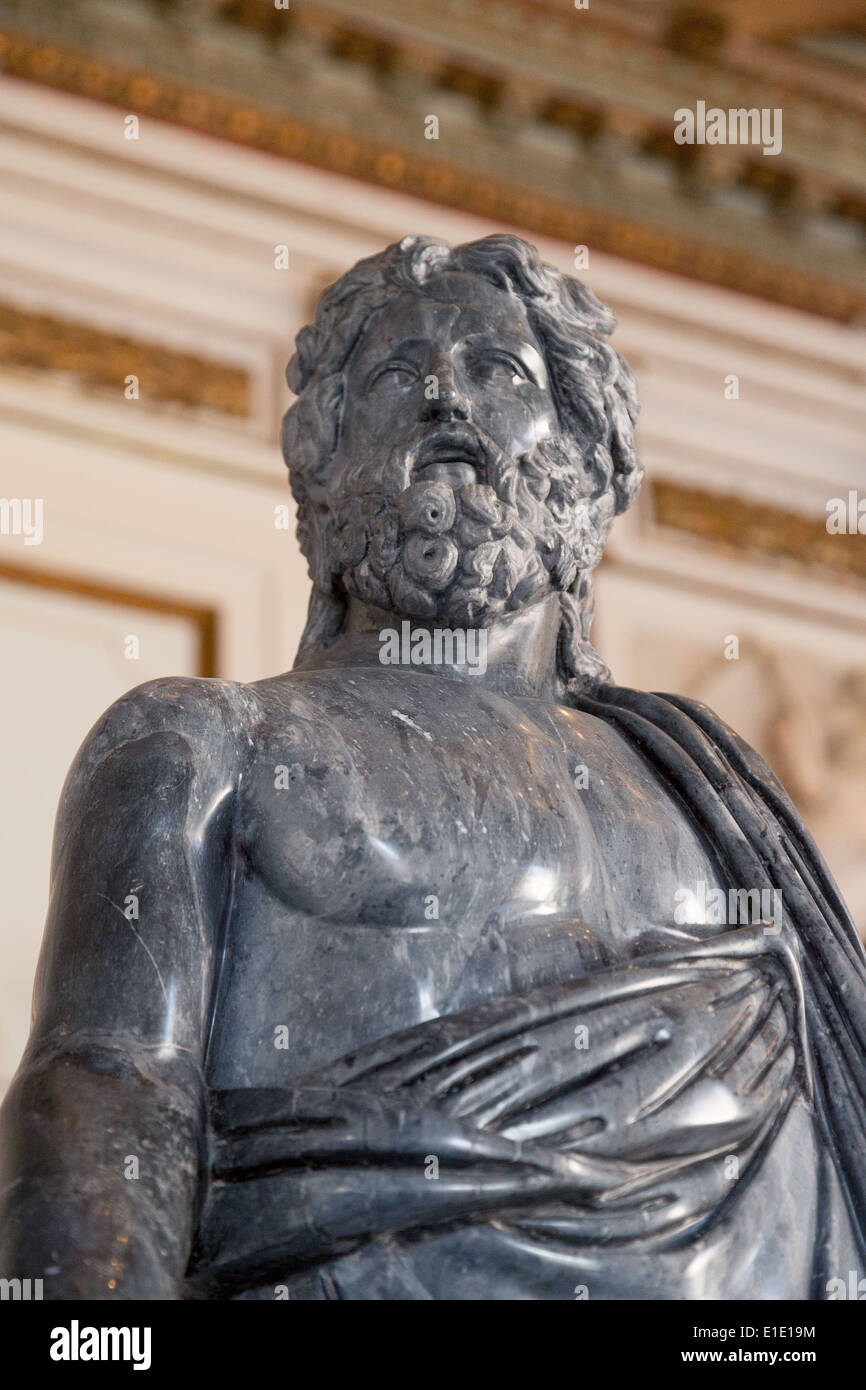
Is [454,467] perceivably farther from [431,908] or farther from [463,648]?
[431,908]

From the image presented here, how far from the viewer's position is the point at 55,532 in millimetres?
6656

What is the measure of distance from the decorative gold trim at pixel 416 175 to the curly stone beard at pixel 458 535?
462 cm

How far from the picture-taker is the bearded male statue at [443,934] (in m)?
2.26

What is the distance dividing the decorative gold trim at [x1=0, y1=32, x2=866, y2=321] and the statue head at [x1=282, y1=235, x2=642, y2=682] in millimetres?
4355

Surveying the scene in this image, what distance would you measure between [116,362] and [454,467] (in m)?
4.32

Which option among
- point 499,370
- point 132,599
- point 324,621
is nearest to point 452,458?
point 499,370

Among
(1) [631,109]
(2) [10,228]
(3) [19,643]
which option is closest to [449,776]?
(3) [19,643]

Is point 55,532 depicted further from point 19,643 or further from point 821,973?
point 821,973

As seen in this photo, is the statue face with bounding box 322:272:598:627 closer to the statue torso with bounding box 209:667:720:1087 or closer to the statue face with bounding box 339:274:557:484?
the statue face with bounding box 339:274:557:484

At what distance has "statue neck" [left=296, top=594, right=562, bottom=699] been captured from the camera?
9.70 ft

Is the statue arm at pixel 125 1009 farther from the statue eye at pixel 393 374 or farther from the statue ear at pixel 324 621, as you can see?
the statue eye at pixel 393 374

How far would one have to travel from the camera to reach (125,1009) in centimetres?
237

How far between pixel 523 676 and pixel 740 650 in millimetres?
A: 4737

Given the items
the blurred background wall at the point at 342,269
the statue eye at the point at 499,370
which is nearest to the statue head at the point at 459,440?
the statue eye at the point at 499,370
